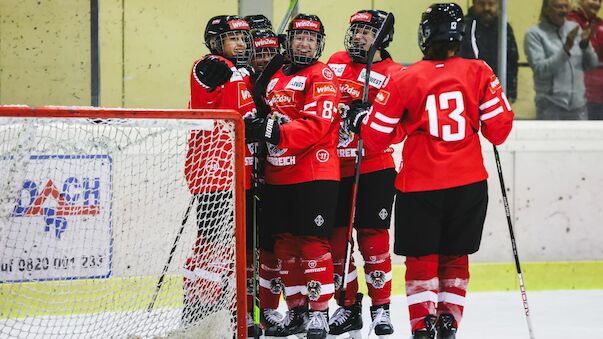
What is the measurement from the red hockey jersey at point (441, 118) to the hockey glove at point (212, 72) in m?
0.59

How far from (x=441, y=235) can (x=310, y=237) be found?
0.59 meters

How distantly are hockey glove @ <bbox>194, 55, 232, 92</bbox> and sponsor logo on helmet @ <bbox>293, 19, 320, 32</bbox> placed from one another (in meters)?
0.36

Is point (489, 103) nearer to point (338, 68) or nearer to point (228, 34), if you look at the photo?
point (338, 68)

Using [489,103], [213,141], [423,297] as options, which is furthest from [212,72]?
[423,297]

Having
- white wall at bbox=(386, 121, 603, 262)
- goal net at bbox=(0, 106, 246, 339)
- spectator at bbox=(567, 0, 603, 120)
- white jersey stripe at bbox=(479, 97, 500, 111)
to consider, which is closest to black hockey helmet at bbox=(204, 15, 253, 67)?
goal net at bbox=(0, 106, 246, 339)

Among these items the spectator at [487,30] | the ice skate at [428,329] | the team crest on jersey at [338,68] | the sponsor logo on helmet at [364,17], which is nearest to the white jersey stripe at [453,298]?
the ice skate at [428,329]

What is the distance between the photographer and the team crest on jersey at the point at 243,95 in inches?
172

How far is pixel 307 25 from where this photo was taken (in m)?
4.52

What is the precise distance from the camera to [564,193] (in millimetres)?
6328

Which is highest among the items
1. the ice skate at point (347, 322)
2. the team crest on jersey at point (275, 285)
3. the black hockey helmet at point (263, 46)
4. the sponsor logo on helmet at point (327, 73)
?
the black hockey helmet at point (263, 46)

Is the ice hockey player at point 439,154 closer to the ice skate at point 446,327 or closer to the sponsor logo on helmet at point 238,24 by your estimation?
the ice skate at point 446,327

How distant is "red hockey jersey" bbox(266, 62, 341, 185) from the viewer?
4.38m

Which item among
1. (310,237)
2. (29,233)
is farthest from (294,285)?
(29,233)

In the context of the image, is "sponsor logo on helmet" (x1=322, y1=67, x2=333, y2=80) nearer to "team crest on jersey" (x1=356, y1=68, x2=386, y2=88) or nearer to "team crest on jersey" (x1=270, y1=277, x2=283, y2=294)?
"team crest on jersey" (x1=356, y1=68, x2=386, y2=88)
